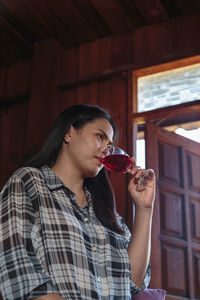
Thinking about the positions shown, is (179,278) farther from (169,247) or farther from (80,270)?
(80,270)

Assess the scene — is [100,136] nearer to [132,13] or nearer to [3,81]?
[132,13]

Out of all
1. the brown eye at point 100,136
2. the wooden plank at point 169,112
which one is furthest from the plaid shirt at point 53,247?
the wooden plank at point 169,112

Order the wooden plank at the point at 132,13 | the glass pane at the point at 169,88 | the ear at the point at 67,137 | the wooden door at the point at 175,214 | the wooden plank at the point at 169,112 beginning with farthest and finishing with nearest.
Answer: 1. the wooden plank at the point at 132,13
2. the glass pane at the point at 169,88
3. the wooden plank at the point at 169,112
4. the wooden door at the point at 175,214
5. the ear at the point at 67,137

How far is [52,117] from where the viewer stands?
12.1 ft

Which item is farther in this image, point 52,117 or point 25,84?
point 25,84

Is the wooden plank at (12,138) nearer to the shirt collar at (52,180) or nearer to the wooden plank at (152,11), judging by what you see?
the wooden plank at (152,11)

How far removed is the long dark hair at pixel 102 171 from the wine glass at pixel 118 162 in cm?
16

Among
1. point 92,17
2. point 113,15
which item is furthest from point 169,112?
point 92,17

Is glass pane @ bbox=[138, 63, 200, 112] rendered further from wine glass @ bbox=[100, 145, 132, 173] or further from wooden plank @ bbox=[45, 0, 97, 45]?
wine glass @ bbox=[100, 145, 132, 173]

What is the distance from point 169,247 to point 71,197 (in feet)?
5.91

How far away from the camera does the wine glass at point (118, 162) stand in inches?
65.6

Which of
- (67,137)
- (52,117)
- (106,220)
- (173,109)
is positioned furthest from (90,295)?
(52,117)

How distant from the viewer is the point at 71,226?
57.1 inches

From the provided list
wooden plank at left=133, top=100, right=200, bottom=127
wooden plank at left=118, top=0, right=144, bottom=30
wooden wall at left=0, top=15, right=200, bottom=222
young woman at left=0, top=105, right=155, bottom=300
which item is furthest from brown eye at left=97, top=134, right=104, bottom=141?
wooden plank at left=118, top=0, right=144, bottom=30
